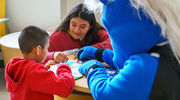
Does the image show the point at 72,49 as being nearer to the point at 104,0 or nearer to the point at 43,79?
the point at 43,79

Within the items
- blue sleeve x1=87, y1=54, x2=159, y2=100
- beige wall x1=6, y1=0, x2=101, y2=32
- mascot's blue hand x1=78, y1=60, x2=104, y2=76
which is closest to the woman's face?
mascot's blue hand x1=78, y1=60, x2=104, y2=76

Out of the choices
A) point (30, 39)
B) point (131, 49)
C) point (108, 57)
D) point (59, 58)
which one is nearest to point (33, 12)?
point (59, 58)

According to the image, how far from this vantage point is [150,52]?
2.05ft

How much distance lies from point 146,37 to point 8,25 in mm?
2404

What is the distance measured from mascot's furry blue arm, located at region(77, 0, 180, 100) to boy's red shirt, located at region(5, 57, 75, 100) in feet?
0.82

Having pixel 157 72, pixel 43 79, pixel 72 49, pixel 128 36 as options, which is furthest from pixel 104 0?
pixel 72 49

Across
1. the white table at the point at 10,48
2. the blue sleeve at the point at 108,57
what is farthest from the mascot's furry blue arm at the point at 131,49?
the white table at the point at 10,48

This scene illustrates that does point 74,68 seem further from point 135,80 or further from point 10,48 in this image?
point 10,48

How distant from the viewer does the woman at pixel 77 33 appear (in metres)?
1.36

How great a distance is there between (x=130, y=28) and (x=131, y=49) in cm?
8

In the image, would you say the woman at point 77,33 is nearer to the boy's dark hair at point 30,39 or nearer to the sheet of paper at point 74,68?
the sheet of paper at point 74,68

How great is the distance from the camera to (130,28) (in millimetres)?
590

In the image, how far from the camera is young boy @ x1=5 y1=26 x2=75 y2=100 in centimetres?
83

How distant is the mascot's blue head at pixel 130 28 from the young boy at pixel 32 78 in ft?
1.18
